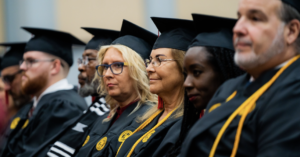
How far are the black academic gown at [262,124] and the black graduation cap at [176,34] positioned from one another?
3.91ft

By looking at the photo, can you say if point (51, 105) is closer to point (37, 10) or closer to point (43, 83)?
point (43, 83)

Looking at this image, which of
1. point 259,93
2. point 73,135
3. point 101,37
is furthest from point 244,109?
point 101,37

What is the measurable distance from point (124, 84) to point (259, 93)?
2145 mm

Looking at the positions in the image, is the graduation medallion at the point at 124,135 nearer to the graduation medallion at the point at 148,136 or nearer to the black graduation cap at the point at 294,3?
the graduation medallion at the point at 148,136

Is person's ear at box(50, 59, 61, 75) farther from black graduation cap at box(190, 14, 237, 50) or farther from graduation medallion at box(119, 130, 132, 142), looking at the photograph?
black graduation cap at box(190, 14, 237, 50)

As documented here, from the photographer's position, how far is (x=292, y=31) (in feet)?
5.91

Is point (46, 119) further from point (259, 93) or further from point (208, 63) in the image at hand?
point (259, 93)

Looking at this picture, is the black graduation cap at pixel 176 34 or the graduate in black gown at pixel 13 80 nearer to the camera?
the black graduation cap at pixel 176 34

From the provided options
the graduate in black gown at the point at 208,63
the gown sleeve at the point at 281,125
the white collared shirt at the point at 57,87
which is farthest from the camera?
the white collared shirt at the point at 57,87

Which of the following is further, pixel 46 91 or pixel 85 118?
pixel 46 91

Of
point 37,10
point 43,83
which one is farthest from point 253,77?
point 37,10

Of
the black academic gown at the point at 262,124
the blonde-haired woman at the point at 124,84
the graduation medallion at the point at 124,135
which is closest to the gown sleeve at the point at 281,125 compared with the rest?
the black academic gown at the point at 262,124

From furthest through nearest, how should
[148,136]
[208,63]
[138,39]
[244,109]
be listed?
[138,39] < [148,136] < [208,63] < [244,109]

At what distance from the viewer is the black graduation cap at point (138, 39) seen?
3.88 metres
